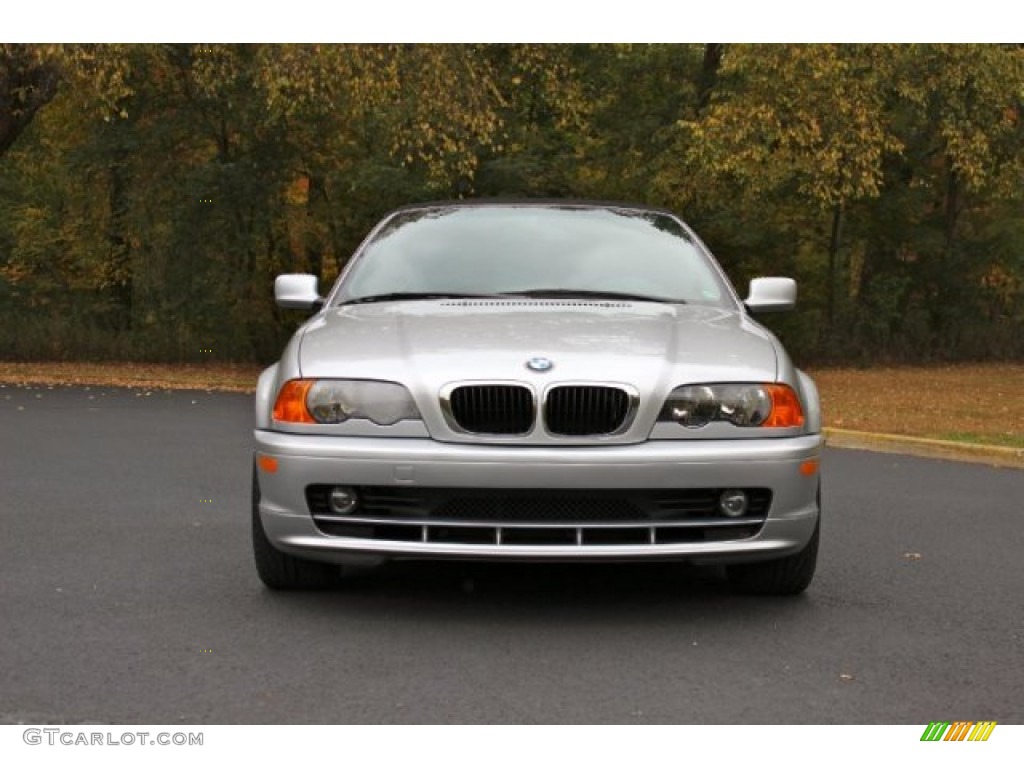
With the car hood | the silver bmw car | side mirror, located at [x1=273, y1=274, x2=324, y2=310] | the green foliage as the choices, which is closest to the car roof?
side mirror, located at [x1=273, y1=274, x2=324, y2=310]

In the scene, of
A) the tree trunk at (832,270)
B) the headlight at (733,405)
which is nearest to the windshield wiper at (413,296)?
the headlight at (733,405)

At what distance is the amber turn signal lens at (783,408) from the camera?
18.4ft

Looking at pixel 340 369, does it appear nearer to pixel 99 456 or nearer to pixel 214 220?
pixel 99 456

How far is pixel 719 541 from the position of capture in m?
5.56

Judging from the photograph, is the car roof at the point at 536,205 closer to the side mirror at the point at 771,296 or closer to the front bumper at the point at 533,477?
the side mirror at the point at 771,296

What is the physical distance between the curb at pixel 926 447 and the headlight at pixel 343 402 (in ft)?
25.9

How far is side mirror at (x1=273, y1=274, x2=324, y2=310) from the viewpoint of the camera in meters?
7.00

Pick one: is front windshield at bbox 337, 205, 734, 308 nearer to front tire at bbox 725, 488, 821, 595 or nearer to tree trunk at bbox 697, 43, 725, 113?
front tire at bbox 725, 488, 821, 595

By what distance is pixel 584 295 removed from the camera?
259 inches

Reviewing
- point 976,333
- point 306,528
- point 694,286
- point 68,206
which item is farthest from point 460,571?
point 68,206

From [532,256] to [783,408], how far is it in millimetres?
1682

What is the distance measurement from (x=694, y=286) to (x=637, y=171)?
70.2 ft

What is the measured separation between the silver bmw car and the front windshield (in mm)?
719
